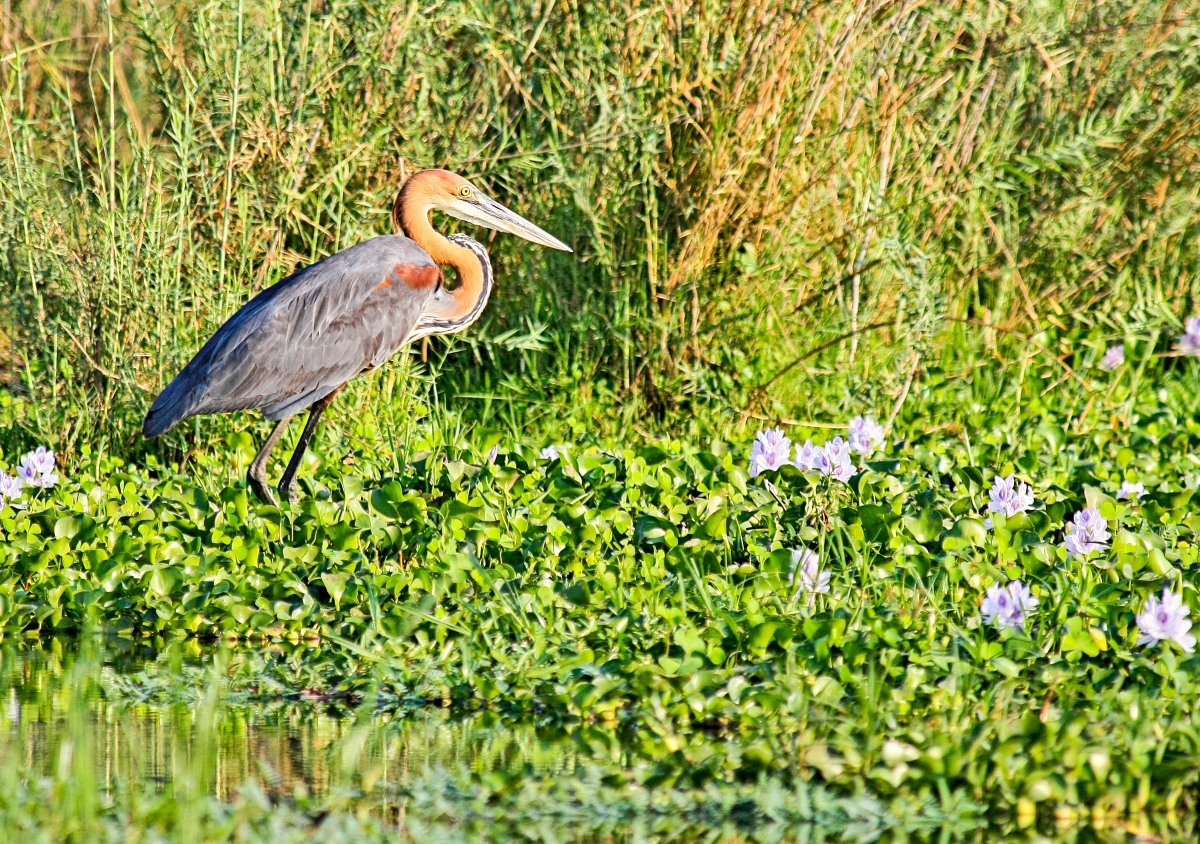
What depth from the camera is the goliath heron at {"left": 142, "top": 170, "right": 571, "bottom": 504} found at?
17.5ft

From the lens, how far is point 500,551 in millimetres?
4301

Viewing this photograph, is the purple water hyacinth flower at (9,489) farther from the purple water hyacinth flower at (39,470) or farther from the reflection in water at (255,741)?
the reflection in water at (255,741)

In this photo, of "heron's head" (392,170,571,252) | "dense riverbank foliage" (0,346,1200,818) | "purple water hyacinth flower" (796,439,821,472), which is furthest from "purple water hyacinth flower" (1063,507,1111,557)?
"heron's head" (392,170,571,252)

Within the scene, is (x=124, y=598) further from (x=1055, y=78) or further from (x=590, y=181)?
(x=1055, y=78)

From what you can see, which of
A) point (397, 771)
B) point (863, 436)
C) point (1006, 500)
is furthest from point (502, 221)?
point (397, 771)

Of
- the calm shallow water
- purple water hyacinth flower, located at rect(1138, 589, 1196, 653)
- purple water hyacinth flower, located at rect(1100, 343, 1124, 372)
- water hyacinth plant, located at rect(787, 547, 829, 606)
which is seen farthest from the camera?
purple water hyacinth flower, located at rect(1100, 343, 1124, 372)

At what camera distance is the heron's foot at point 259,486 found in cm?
532

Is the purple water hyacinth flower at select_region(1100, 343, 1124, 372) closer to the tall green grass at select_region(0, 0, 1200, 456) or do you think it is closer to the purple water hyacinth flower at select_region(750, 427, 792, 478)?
the tall green grass at select_region(0, 0, 1200, 456)

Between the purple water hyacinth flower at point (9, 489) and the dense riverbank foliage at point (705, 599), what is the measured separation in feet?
0.21

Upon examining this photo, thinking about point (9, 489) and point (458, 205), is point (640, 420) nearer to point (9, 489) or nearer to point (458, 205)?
point (458, 205)

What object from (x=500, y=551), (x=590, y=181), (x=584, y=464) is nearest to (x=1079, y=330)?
(x=590, y=181)

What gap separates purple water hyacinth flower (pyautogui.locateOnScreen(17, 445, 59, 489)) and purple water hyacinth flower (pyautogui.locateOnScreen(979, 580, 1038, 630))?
3125 millimetres

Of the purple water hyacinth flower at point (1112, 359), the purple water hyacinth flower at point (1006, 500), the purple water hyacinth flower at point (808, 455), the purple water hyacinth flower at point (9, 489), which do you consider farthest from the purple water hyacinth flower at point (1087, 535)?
the purple water hyacinth flower at point (9, 489)

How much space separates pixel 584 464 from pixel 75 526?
1652 millimetres
